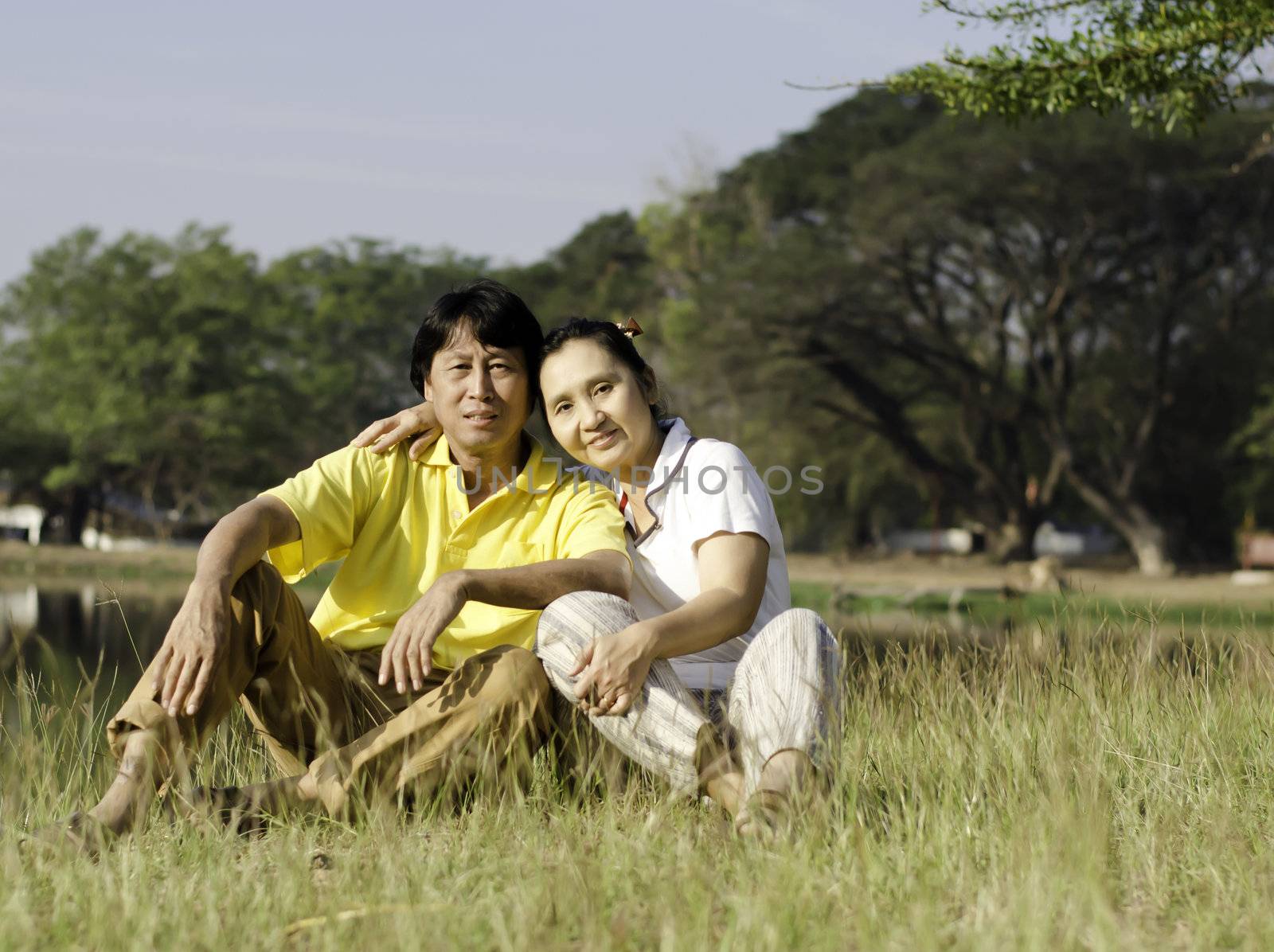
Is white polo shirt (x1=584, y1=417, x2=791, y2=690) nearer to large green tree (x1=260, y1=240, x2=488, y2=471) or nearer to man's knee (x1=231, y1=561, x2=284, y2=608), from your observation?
man's knee (x1=231, y1=561, x2=284, y2=608)

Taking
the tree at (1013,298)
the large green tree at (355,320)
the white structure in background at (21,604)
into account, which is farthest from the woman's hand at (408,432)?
the large green tree at (355,320)

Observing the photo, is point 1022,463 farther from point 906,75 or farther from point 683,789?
point 683,789

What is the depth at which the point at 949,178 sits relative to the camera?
22047 mm

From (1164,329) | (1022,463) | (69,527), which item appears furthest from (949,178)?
(69,527)

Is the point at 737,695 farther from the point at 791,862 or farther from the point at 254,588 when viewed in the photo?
the point at 254,588

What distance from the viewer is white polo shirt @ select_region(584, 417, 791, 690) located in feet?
9.50

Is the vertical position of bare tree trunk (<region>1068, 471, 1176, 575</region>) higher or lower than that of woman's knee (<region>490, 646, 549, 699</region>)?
lower

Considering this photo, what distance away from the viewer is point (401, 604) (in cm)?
320

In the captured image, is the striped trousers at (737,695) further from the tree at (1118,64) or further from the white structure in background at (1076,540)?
the white structure in background at (1076,540)

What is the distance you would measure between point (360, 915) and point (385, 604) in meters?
1.18

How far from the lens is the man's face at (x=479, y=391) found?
3.16 meters

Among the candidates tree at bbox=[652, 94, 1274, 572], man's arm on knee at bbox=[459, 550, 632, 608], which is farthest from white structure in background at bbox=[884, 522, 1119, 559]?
man's arm on knee at bbox=[459, 550, 632, 608]

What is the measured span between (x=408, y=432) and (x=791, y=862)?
4.96 ft

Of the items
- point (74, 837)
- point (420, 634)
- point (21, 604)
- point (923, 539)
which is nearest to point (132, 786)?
point (74, 837)
